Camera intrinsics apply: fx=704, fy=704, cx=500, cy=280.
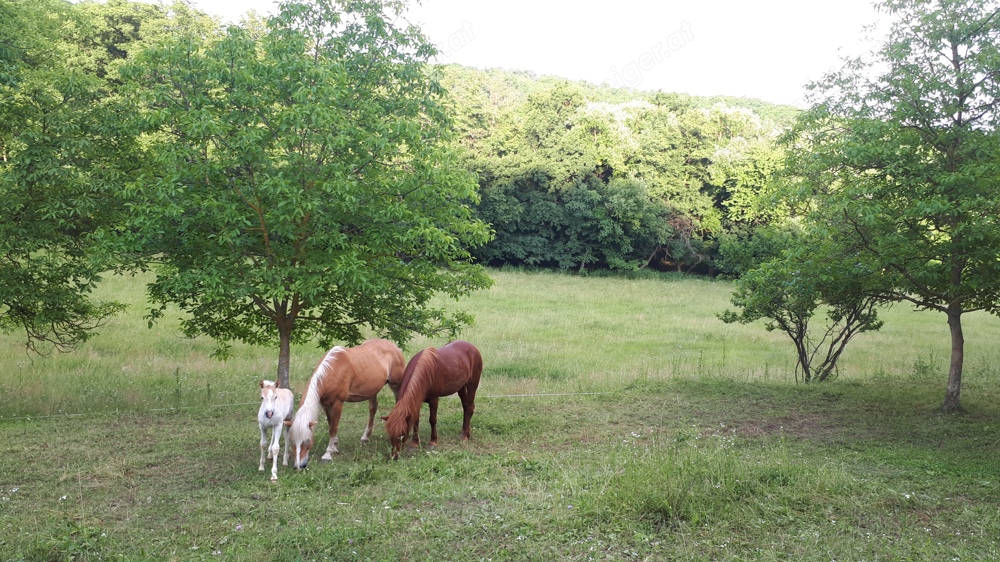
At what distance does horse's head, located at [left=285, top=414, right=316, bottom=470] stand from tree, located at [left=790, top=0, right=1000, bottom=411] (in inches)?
308

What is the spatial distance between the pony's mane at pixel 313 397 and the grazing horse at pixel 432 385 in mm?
832

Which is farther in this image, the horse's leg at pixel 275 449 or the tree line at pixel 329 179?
the tree line at pixel 329 179

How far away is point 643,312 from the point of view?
28.5 m

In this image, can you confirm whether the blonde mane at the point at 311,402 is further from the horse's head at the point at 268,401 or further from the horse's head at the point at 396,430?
the horse's head at the point at 396,430

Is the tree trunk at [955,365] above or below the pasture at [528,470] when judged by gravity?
above

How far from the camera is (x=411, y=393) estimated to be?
334 inches

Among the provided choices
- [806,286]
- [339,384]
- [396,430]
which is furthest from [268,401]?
[806,286]

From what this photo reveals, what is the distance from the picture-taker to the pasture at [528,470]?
18.7ft

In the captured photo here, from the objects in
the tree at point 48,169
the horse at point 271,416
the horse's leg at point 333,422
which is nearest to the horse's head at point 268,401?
the horse at point 271,416

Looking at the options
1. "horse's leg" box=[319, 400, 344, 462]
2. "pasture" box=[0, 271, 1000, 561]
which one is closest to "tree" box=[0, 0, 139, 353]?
"pasture" box=[0, 271, 1000, 561]

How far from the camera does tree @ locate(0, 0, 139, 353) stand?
10.0 m

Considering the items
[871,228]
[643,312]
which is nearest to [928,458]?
[871,228]

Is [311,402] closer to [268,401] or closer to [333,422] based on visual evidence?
[268,401]

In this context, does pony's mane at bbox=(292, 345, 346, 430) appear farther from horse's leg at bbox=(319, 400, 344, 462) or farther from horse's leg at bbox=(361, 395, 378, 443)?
horse's leg at bbox=(361, 395, 378, 443)
